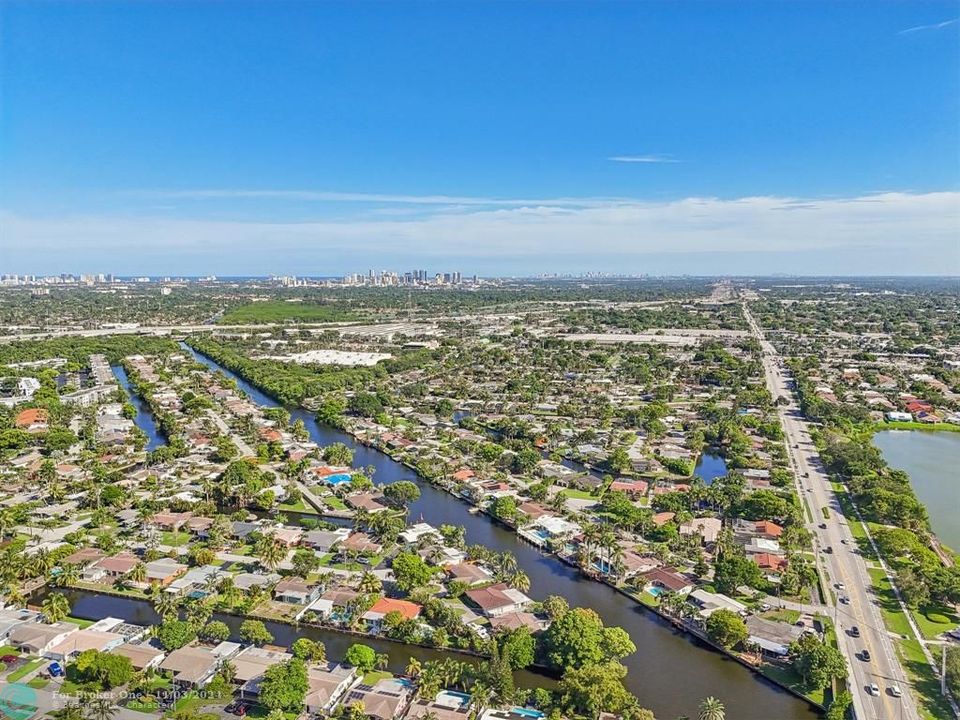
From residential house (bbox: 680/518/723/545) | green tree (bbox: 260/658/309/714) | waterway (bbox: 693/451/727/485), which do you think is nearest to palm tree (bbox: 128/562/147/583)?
green tree (bbox: 260/658/309/714)

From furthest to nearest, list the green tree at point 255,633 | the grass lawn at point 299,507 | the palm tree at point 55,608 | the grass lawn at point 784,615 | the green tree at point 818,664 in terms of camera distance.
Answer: the grass lawn at point 299,507, the grass lawn at point 784,615, the palm tree at point 55,608, the green tree at point 255,633, the green tree at point 818,664

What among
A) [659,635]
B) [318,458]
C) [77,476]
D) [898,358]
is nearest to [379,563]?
[659,635]

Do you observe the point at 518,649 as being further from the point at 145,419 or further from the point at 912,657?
the point at 145,419

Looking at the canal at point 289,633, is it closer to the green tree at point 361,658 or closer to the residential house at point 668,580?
the green tree at point 361,658

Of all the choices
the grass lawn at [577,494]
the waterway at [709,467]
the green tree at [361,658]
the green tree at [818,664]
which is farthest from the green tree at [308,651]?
the waterway at [709,467]

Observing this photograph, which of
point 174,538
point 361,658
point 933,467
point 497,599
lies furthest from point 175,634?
point 933,467

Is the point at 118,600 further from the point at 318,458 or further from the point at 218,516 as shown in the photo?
the point at 318,458

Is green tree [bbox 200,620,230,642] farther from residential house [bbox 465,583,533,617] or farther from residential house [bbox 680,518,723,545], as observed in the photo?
residential house [bbox 680,518,723,545]
